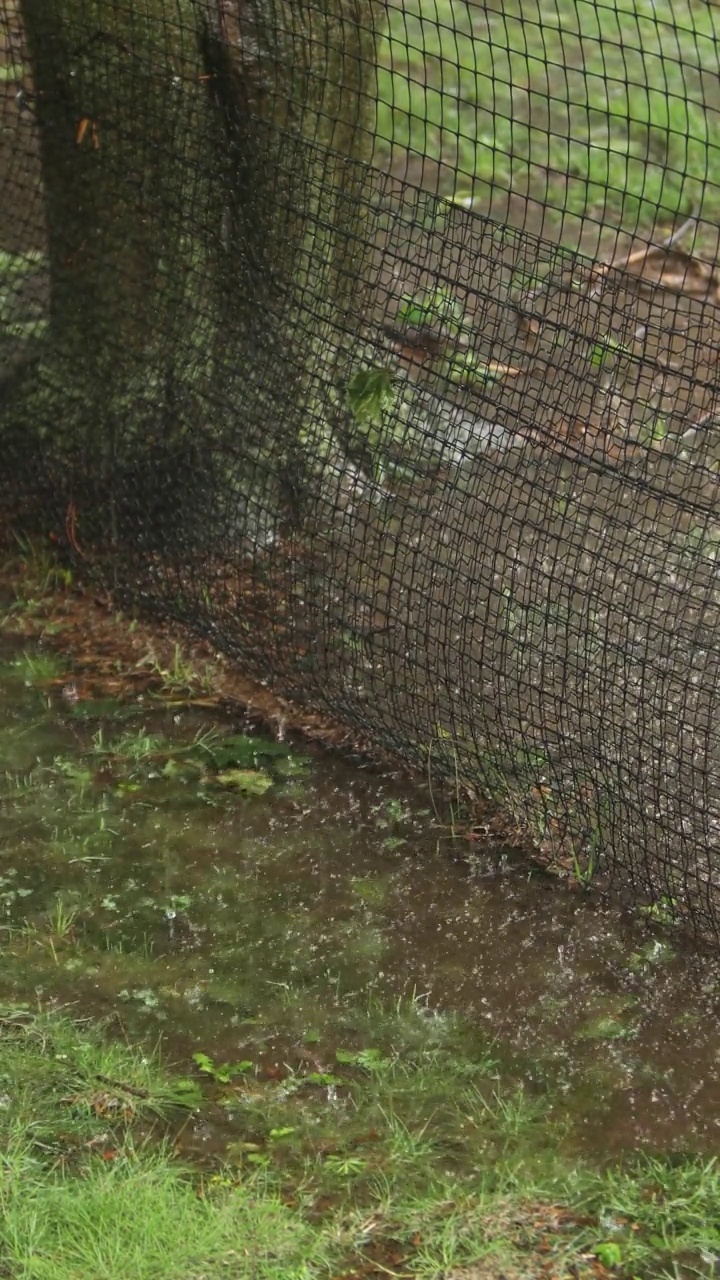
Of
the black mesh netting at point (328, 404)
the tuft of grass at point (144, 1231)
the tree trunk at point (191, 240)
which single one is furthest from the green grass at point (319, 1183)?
the tree trunk at point (191, 240)

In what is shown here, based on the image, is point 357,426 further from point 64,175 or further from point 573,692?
point 64,175

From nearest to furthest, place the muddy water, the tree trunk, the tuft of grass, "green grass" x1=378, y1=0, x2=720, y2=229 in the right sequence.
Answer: the tuft of grass
the muddy water
the tree trunk
"green grass" x1=378, y1=0, x2=720, y2=229

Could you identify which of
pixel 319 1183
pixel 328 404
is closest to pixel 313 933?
pixel 319 1183

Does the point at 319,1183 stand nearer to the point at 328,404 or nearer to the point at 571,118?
the point at 328,404

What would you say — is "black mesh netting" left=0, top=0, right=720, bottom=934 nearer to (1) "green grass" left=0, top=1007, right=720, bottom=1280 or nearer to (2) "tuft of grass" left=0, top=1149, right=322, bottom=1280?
(1) "green grass" left=0, top=1007, right=720, bottom=1280

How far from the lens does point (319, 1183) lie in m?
2.37

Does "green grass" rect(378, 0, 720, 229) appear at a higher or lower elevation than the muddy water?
higher

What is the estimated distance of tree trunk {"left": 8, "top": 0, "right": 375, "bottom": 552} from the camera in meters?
3.38

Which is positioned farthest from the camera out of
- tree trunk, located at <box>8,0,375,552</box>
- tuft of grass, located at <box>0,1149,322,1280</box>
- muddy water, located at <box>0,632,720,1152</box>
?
tree trunk, located at <box>8,0,375,552</box>

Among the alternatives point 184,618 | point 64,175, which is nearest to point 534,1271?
point 184,618

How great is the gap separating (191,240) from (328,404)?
1.83 ft

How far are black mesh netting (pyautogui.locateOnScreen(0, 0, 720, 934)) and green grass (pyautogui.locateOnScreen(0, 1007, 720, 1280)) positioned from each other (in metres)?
0.65

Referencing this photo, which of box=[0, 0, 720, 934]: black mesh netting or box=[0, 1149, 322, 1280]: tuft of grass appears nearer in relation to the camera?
box=[0, 1149, 322, 1280]: tuft of grass

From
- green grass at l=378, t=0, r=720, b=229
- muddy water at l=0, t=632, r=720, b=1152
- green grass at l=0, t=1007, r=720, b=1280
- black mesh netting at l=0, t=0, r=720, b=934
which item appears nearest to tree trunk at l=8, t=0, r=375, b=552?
black mesh netting at l=0, t=0, r=720, b=934
